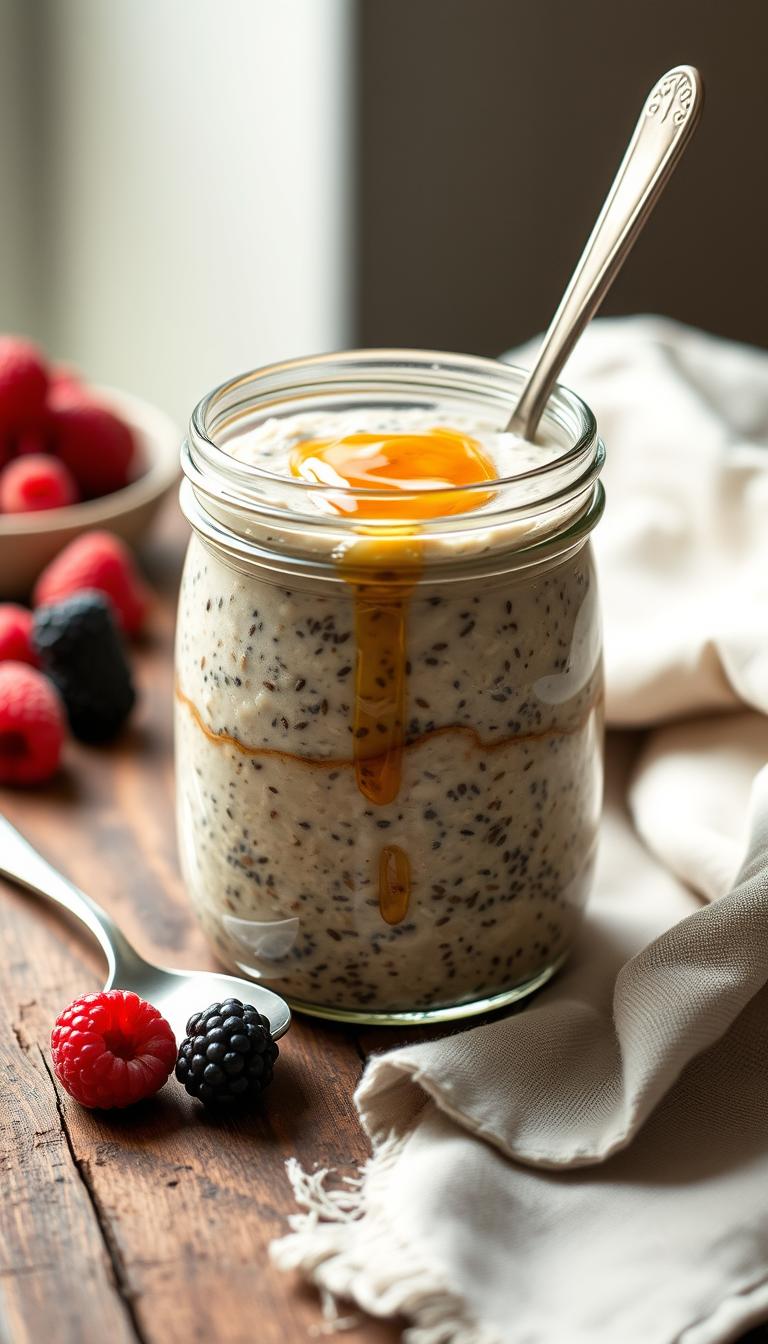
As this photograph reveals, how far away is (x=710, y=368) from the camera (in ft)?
5.14

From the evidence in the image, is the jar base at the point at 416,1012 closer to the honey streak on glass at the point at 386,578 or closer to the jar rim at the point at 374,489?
the honey streak on glass at the point at 386,578

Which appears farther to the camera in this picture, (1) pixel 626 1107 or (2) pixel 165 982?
(2) pixel 165 982

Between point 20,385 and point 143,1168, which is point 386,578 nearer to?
point 143,1168

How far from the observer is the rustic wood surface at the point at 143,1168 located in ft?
2.44

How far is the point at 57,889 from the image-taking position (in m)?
1.08

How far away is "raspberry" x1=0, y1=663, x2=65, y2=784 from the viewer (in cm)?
124

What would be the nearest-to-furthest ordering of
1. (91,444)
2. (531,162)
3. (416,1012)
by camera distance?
(416,1012), (91,444), (531,162)

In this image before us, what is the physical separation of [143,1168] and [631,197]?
65 cm

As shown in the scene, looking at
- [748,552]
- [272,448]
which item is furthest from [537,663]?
[748,552]

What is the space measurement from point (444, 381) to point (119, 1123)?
1.84 feet

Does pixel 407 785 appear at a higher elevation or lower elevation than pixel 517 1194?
higher

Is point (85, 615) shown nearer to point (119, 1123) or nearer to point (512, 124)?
point (119, 1123)

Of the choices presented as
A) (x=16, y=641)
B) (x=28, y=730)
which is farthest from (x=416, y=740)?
(x=16, y=641)

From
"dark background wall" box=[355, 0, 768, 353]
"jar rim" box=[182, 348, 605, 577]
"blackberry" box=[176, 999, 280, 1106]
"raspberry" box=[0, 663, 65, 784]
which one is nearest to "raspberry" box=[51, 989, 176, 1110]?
"blackberry" box=[176, 999, 280, 1106]
